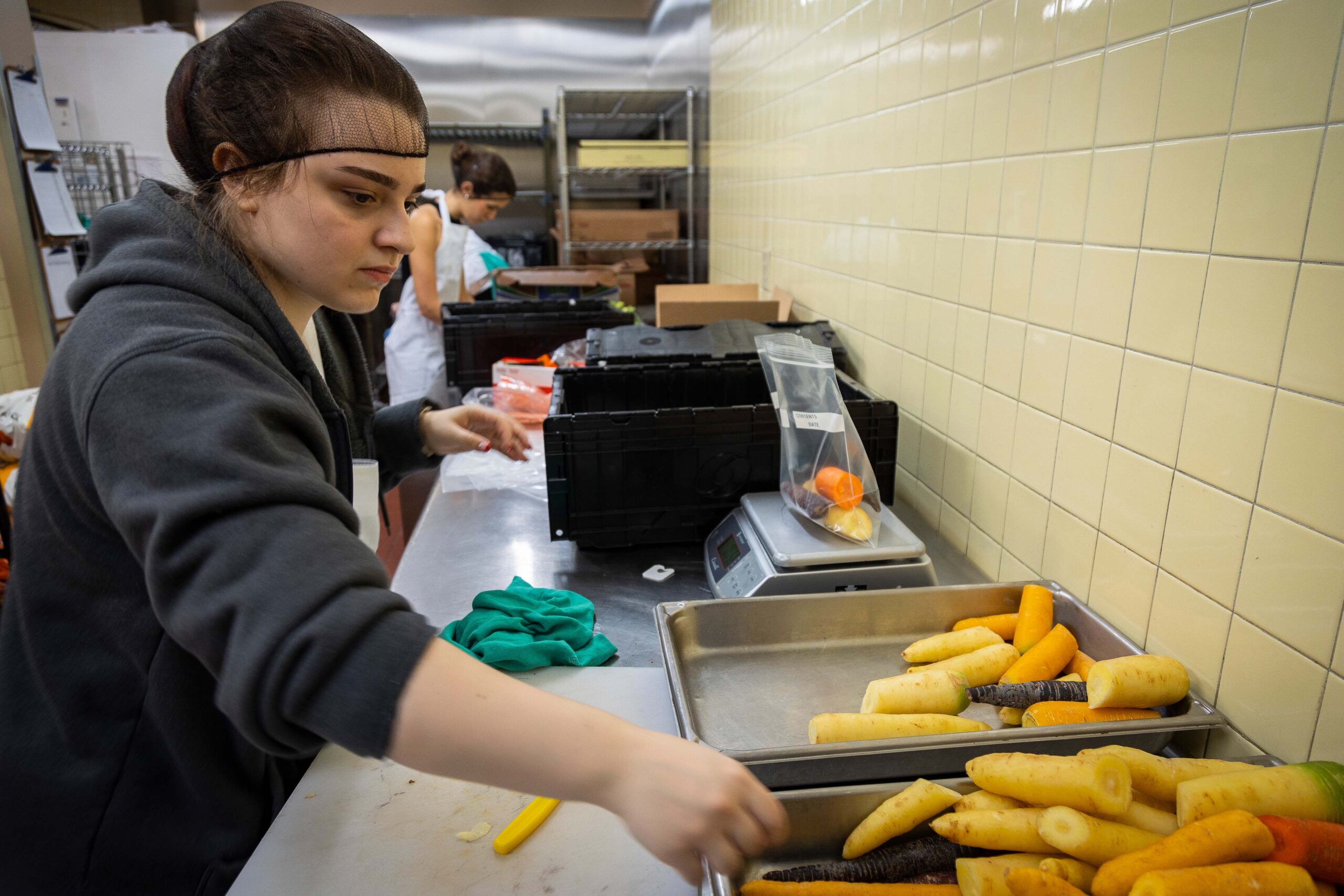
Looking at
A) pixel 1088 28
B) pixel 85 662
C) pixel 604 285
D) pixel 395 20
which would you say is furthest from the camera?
pixel 395 20

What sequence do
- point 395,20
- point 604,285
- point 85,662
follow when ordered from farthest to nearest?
1. point 395,20
2. point 604,285
3. point 85,662

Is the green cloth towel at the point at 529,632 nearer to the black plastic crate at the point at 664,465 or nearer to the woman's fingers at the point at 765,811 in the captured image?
the black plastic crate at the point at 664,465

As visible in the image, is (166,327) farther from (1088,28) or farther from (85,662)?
(1088,28)

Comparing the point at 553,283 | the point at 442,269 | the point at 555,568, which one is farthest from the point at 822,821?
the point at 442,269

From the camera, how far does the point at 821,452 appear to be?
128cm

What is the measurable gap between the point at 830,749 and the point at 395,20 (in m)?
5.30

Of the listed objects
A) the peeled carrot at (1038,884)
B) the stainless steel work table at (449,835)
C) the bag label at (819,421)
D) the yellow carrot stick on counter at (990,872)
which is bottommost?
the stainless steel work table at (449,835)

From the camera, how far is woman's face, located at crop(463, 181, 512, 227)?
3264mm

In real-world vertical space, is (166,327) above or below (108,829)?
above

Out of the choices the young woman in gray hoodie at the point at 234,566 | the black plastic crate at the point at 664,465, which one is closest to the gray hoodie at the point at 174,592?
the young woman in gray hoodie at the point at 234,566

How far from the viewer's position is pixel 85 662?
0.71 m

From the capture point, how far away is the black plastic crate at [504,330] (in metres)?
2.48

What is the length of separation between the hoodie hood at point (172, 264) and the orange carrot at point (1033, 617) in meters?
0.90

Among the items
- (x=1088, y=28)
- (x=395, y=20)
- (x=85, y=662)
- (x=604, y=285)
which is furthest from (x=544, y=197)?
(x=85, y=662)
